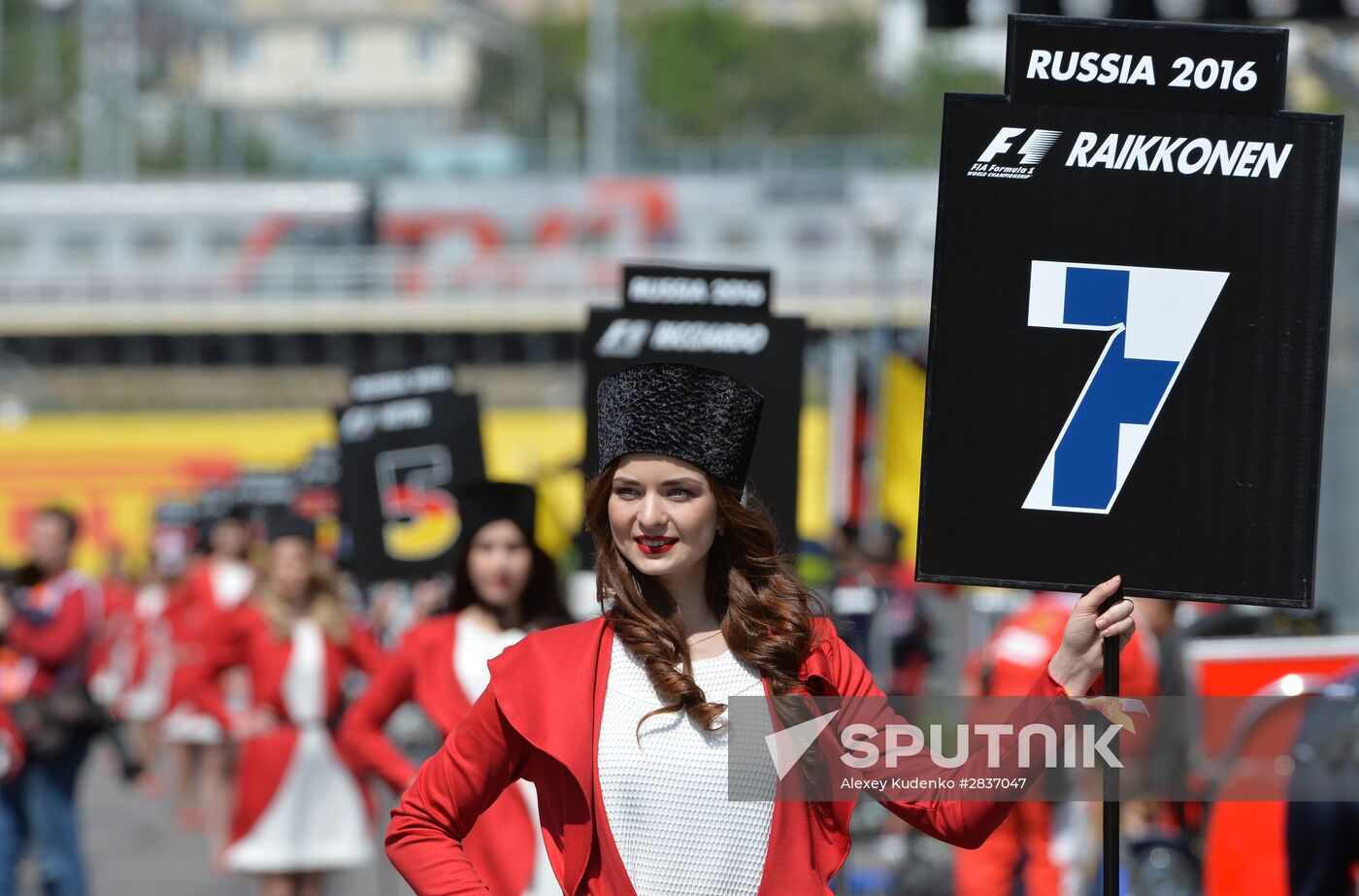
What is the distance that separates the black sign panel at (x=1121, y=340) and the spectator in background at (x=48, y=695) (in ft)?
19.3

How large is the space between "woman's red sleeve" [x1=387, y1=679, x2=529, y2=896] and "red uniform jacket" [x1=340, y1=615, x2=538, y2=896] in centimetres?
219

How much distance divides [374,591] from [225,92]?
9264cm

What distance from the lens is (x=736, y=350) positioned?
6.64 m

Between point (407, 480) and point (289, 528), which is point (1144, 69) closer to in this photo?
point (407, 480)

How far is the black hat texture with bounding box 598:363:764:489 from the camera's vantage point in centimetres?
339

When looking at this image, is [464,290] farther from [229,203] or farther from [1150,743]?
[1150,743]

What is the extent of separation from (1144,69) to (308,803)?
5.96m

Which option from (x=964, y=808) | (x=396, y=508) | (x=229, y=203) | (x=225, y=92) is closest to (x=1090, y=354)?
(x=964, y=808)

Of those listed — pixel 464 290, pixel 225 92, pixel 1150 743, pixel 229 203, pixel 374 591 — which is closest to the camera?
pixel 1150 743

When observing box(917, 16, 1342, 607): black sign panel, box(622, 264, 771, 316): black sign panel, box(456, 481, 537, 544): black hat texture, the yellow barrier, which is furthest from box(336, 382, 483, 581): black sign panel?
the yellow barrier

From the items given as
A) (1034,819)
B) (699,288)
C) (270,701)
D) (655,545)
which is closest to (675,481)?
(655,545)

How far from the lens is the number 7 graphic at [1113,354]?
3455 mm

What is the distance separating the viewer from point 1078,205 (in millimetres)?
3467

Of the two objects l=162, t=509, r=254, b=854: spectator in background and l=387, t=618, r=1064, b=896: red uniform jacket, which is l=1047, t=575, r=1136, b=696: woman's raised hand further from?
l=162, t=509, r=254, b=854: spectator in background
